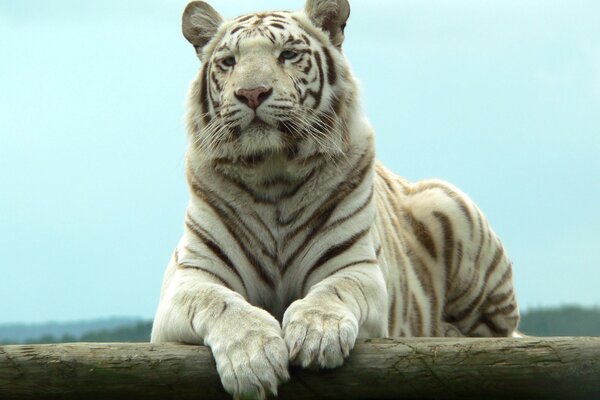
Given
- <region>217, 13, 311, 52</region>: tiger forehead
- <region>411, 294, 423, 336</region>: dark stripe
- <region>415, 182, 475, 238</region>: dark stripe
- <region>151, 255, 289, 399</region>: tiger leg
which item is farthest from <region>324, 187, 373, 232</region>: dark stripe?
<region>415, 182, 475, 238</region>: dark stripe

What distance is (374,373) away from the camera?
3.69m

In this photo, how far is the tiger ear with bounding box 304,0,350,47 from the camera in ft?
15.8

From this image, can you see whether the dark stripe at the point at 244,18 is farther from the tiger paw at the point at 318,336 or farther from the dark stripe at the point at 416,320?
the dark stripe at the point at 416,320

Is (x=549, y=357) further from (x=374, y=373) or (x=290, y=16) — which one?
(x=290, y=16)

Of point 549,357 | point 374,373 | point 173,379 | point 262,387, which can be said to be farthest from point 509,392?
point 173,379

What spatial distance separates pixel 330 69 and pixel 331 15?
0.30 meters

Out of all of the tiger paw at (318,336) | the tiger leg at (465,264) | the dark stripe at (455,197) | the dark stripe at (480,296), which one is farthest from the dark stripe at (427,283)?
the tiger paw at (318,336)

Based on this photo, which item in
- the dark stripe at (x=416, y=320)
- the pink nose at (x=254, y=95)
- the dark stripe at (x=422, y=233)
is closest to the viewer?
the pink nose at (x=254, y=95)

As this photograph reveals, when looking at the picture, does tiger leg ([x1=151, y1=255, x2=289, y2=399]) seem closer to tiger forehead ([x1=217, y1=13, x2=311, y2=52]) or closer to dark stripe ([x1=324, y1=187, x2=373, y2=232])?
dark stripe ([x1=324, y1=187, x2=373, y2=232])

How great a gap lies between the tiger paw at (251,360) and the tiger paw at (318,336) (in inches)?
1.8

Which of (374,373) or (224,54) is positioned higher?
(224,54)

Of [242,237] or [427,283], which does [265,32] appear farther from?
[427,283]

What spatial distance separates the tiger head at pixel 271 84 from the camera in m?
4.29

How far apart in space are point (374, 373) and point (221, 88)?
4.79 feet
